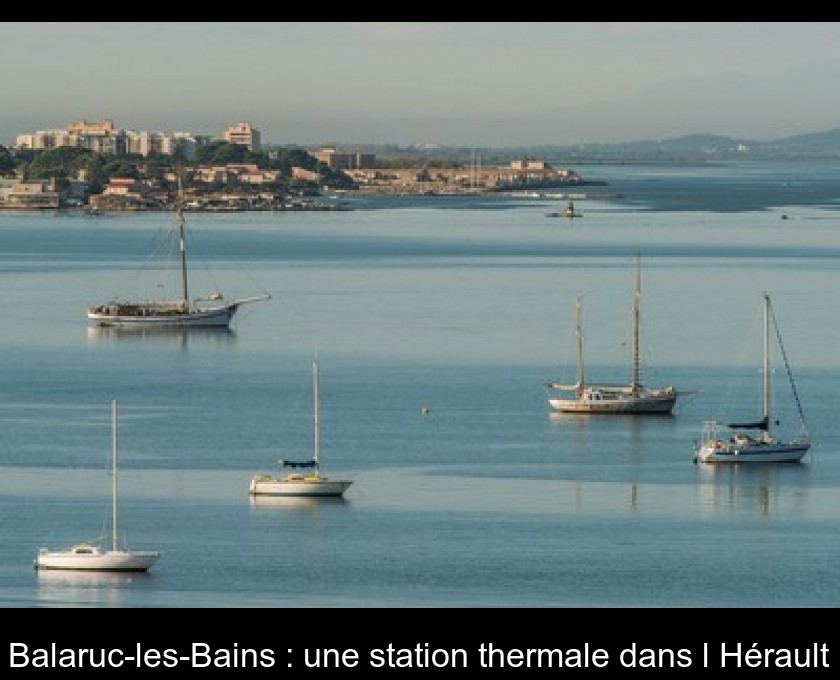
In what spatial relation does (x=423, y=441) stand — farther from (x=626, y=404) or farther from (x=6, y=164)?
(x=6, y=164)

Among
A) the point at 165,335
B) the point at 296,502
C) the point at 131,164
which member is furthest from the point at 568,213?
the point at 296,502

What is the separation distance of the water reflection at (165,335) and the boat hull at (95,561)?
61.2 ft

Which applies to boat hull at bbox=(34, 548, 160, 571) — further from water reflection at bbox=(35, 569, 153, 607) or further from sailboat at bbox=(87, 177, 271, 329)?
sailboat at bbox=(87, 177, 271, 329)

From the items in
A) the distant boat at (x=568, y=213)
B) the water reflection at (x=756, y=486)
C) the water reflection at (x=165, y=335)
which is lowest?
the water reflection at (x=756, y=486)

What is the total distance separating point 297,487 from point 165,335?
17.3 metres

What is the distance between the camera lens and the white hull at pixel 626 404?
2328cm

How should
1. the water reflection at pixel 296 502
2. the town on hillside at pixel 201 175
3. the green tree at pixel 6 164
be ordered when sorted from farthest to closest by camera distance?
the green tree at pixel 6 164 → the town on hillside at pixel 201 175 → the water reflection at pixel 296 502

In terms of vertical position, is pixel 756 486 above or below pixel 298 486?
below

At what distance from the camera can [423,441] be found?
21312mm

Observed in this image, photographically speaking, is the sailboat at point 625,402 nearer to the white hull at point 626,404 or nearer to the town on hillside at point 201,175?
the white hull at point 626,404

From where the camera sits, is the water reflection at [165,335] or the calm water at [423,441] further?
the water reflection at [165,335]

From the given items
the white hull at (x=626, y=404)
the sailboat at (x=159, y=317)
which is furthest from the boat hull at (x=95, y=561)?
the sailboat at (x=159, y=317)
